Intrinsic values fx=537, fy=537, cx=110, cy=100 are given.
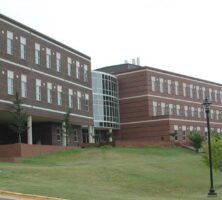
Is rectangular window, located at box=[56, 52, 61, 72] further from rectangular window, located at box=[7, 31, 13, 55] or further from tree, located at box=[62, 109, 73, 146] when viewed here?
rectangular window, located at box=[7, 31, 13, 55]

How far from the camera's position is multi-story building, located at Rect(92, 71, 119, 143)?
3125 inches

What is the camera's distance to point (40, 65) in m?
56.3

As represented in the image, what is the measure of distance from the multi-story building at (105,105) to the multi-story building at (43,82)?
26.3 feet

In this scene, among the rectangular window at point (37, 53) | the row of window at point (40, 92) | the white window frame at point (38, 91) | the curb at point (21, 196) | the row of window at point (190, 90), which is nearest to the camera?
the curb at point (21, 196)

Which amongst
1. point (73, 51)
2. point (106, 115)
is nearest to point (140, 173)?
point (73, 51)

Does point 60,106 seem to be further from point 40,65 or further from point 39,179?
point 39,179

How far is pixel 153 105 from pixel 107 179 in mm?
50712

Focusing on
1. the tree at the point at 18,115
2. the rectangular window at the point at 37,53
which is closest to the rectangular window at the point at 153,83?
the rectangular window at the point at 37,53

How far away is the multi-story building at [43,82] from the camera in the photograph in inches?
1980

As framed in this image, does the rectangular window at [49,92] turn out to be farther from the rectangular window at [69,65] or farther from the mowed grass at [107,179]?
the mowed grass at [107,179]

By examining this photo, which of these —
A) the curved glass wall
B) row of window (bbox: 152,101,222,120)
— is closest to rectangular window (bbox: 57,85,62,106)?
the curved glass wall

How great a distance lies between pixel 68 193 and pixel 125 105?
63.1m

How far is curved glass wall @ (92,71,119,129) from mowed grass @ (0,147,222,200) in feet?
93.4

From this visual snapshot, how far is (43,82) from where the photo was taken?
56688mm
